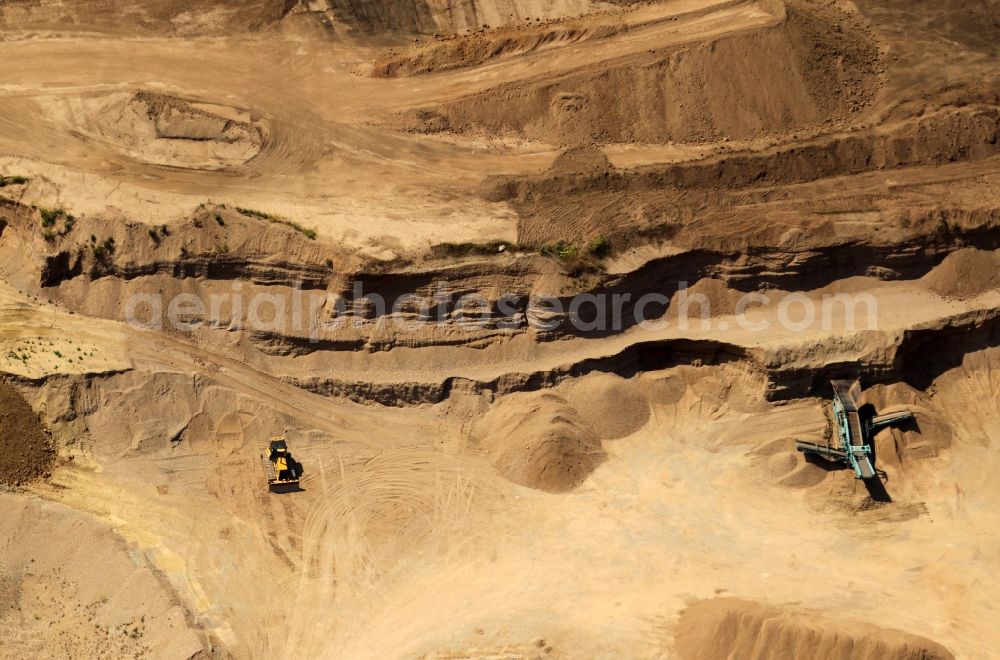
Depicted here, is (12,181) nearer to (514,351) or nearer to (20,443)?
→ (20,443)

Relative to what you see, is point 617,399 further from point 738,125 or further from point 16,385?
point 16,385

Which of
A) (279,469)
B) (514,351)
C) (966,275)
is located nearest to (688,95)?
(966,275)

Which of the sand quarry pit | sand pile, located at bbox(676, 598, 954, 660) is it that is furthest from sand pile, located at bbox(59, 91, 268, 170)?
sand pile, located at bbox(676, 598, 954, 660)

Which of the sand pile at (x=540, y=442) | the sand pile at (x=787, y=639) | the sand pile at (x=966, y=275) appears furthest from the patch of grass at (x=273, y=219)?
the sand pile at (x=966, y=275)

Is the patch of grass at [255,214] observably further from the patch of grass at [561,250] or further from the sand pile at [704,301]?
the sand pile at [704,301]

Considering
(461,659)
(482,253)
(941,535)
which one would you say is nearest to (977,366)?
(941,535)

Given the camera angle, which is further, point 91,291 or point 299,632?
point 91,291
